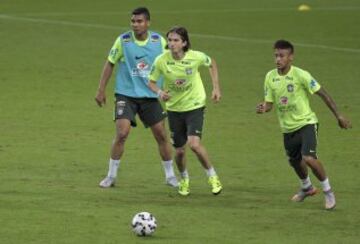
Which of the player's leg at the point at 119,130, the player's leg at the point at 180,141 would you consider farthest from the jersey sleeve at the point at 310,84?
the player's leg at the point at 119,130

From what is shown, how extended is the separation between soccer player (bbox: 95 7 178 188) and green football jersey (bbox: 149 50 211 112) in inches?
27.1

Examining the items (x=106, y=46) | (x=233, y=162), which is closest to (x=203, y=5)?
(x=106, y=46)

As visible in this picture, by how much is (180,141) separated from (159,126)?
0.78 metres

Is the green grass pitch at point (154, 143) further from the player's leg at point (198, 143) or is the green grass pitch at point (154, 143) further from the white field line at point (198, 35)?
the player's leg at point (198, 143)

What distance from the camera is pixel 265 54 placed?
3155cm

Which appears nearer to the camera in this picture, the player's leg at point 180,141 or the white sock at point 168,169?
the player's leg at point 180,141

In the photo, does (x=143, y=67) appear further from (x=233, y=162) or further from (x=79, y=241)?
(x=79, y=241)

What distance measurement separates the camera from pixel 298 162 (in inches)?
591

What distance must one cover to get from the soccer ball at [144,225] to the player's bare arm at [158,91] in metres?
2.52

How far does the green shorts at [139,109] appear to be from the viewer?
1620cm

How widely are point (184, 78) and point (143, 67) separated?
962mm

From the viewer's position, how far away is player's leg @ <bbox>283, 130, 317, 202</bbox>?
48.6ft

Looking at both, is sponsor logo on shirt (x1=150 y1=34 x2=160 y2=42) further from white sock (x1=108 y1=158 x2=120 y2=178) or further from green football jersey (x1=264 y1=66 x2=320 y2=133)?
green football jersey (x1=264 y1=66 x2=320 y2=133)

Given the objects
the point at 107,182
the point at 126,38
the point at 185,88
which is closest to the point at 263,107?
the point at 185,88
